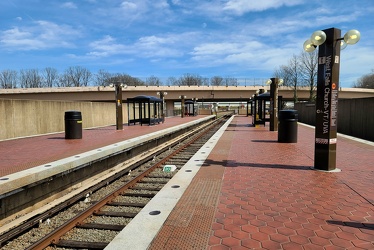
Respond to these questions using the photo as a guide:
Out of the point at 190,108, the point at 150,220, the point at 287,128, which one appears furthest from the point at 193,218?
the point at 190,108

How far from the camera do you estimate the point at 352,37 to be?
239 inches

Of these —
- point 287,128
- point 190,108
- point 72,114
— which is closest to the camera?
point 287,128

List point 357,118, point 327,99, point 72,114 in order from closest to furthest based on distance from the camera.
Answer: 1. point 327,99
2. point 72,114
3. point 357,118

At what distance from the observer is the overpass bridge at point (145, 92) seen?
52.9 meters

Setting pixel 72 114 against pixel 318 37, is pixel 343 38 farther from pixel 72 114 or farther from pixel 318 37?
pixel 72 114

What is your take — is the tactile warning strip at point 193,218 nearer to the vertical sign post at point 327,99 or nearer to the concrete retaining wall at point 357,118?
the vertical sign post at point 327,99

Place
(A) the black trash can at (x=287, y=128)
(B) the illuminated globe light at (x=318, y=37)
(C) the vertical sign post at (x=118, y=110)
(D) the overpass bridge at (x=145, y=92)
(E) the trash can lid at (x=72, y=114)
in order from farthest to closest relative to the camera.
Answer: (D) the overpass bridge at (x=145, y=92)
(C) the vertical sign post at (x=118, y=110)
(E) the trash can lid at (x=72, y=114)
(A) the black trash can at (x=287, y=128)
(B) the illuminated globe light at (x=318, y=37)

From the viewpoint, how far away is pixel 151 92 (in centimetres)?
5778

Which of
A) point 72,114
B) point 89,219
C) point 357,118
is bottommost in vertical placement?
point 89,219

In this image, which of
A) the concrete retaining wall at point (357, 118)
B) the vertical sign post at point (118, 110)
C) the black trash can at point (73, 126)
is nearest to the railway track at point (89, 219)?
the black trash can at point (73, 126)

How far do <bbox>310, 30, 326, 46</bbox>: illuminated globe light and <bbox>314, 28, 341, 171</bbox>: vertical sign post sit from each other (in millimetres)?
208

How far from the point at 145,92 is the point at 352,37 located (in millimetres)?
52451

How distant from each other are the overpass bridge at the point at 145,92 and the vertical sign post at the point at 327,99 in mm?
49717

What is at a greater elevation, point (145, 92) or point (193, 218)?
point (145, 92)
